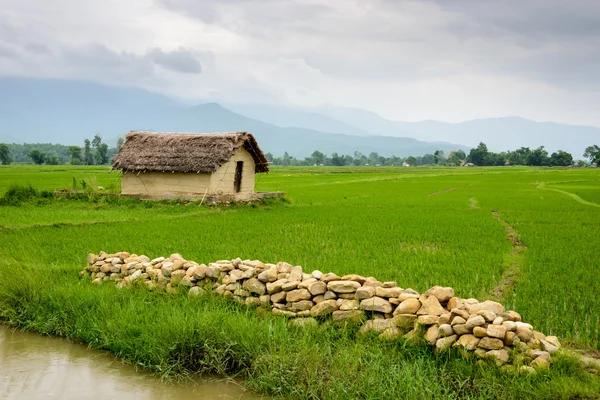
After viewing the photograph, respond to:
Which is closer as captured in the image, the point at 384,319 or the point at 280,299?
the point at 384,319

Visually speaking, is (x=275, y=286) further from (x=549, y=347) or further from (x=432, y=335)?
(x=549, y=347)

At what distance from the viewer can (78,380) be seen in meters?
5.17

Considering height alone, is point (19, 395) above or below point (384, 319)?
below

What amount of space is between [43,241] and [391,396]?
31.8 ft

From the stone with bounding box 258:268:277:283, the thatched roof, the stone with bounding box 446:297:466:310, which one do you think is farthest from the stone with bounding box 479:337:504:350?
the thatched roof

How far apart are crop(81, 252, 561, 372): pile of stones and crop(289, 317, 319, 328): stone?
0.01 m

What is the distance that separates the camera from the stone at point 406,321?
215 inches

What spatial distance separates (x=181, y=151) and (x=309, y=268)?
1472 cm

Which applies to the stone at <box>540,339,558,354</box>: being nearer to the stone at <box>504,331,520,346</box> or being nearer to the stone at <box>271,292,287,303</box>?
the stone at <box>504,331,520,346</box>

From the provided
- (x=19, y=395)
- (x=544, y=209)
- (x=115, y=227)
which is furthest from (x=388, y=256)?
(x=544, y=209)

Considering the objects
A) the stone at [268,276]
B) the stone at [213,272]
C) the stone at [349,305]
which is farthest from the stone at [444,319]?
the stone at [213,272]

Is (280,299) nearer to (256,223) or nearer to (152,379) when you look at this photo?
(152,379)

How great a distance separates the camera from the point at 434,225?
1605 cm

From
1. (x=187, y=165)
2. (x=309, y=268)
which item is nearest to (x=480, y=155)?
(x=187, y=165)
